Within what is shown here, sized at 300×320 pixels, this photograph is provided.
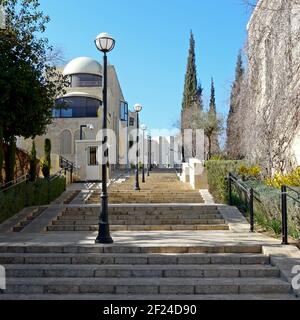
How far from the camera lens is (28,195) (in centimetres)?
1513

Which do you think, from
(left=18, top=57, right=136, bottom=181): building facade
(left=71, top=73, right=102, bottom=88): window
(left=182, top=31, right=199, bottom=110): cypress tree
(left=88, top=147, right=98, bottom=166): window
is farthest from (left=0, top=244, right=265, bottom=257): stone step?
(left=182, top=31, right=199, bottom=110): cypress tree

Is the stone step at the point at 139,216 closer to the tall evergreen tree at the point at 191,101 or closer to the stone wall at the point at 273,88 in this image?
the stone wall at the point at 273,88

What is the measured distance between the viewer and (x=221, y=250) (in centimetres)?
891

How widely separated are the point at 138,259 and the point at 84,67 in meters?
38.1

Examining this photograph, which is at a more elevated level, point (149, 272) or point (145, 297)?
point (149, 272)

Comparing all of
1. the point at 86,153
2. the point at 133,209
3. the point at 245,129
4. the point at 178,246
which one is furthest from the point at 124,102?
the point at 178,246

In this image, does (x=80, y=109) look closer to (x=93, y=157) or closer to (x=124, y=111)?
(x=93, y=157)

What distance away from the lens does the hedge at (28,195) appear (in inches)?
509

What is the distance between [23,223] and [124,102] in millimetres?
42235

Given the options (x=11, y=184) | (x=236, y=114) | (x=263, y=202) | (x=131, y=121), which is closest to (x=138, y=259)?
(x=263, y=202)

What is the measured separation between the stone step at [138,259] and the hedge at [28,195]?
4.31 meters

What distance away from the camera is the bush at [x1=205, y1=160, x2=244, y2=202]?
16578 millimetres
